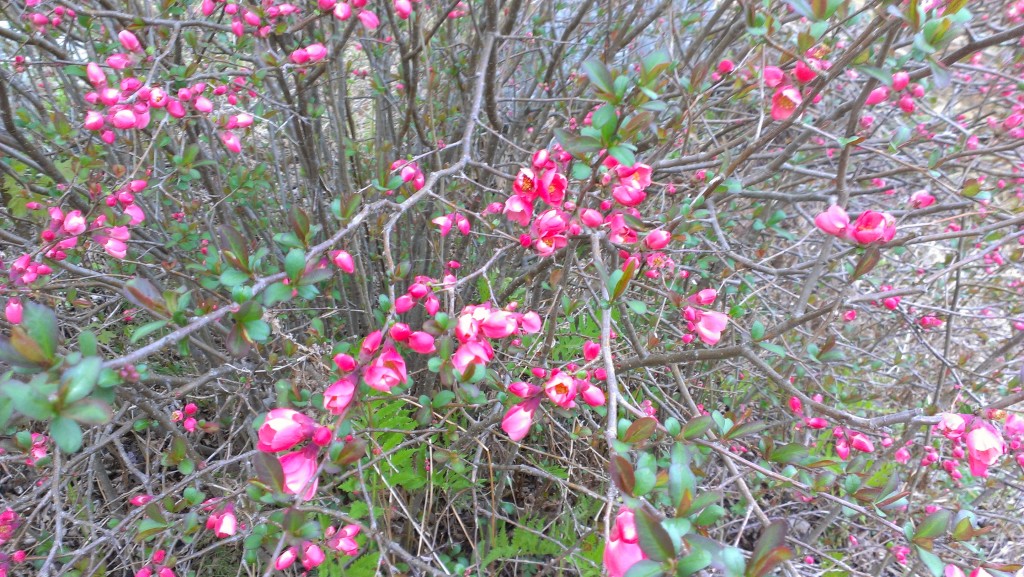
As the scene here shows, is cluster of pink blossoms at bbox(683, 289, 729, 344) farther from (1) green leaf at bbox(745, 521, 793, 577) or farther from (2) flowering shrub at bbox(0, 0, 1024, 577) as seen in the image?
(1) green leaf at bbox(745, 521, 793, 577)

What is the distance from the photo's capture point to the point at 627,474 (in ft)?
2.19

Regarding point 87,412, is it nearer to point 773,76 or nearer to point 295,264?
point 295,264

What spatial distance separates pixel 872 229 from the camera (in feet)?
3.22

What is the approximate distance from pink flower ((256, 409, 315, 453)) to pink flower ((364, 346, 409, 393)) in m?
0.11

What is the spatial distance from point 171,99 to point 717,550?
1399 mm

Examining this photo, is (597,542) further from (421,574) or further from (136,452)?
(136,452)

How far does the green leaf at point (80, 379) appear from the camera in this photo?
0.60m

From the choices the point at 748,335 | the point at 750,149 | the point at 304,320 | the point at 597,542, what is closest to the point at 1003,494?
the point at 748,335

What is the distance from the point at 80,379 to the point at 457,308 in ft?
4.27

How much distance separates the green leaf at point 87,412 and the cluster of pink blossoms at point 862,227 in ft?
3.74

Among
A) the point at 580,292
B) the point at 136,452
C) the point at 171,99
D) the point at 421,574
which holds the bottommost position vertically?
the point at 136,452

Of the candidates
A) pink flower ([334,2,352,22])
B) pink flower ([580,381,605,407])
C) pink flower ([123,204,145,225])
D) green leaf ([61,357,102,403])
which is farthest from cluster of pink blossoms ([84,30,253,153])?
pink flower ([580,381,605,407])

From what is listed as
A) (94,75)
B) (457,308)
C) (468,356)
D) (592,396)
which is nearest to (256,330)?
(468,356)

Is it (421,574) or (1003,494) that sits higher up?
(421,574)
